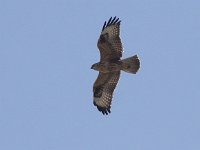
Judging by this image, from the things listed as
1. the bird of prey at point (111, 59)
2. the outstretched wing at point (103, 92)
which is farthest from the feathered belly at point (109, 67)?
the outstretched wing at point (103, 92)

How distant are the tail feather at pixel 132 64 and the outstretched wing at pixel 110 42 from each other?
30 cm

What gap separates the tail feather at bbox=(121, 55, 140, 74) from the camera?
1619cm

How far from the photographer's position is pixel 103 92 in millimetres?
17656

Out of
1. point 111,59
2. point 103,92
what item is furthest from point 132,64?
point 103,92

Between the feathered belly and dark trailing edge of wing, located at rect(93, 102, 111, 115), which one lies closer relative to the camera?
the feathered belly

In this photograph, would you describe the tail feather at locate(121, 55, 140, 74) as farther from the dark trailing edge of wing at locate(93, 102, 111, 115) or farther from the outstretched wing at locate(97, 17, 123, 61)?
the dark trailing edge of wing at locate(93, 102, 111, 115)

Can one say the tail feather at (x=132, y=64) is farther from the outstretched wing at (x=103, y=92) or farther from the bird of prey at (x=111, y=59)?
the outstretched wing at (x=103, y=92)

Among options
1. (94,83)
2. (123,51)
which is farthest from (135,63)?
(94,83)

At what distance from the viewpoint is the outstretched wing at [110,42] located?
16.6 metres

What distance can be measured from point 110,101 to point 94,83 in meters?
0.63

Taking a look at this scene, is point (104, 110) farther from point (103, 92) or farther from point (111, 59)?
point (111, 59)

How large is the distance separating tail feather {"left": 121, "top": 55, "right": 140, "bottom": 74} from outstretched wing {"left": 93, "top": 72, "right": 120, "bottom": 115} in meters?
1.10

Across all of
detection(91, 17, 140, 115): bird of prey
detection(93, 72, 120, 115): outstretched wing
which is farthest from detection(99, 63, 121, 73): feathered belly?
detection(93, 72, 120, 115): outstretched wing

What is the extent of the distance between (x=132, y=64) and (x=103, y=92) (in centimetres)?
176
